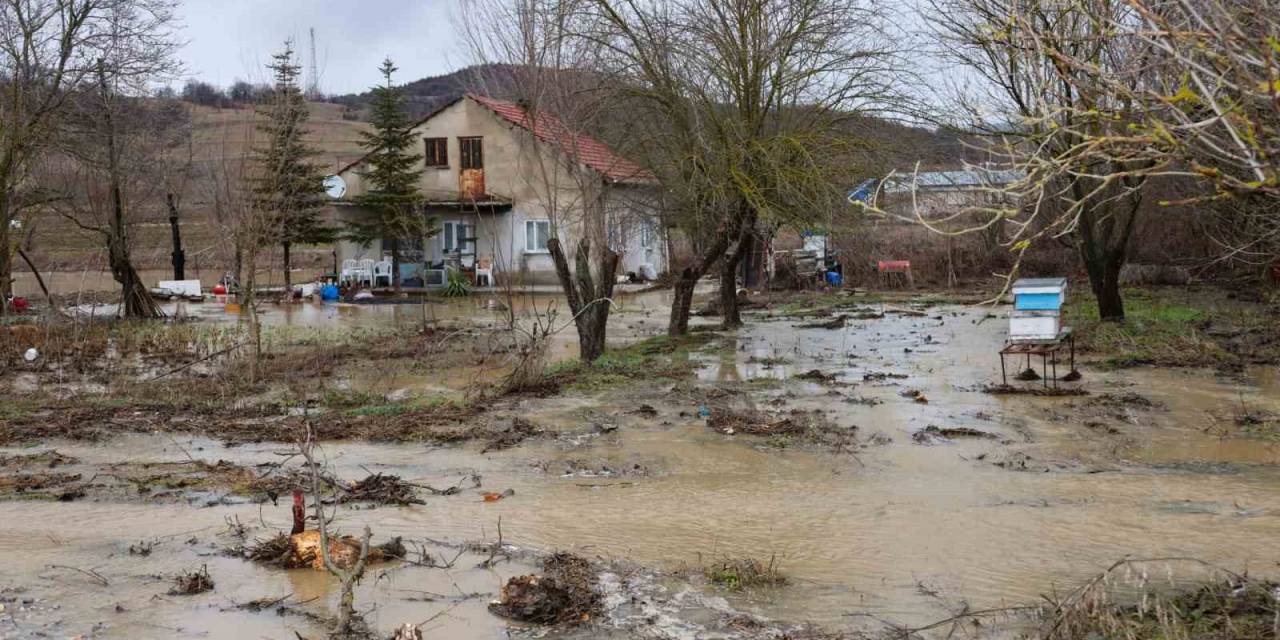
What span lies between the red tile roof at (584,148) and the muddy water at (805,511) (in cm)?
523

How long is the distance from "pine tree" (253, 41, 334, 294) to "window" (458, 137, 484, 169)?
4284 mm

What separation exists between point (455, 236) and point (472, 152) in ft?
8.68

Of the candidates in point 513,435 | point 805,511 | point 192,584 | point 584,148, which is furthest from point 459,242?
point 192,584

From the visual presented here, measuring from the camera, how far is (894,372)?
16250mm

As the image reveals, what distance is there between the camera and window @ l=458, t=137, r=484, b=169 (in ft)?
112

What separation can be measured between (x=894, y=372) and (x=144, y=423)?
392 inches

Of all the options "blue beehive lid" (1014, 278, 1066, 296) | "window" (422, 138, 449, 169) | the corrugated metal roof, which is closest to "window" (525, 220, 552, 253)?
"window" (422, 138, 449, 169)

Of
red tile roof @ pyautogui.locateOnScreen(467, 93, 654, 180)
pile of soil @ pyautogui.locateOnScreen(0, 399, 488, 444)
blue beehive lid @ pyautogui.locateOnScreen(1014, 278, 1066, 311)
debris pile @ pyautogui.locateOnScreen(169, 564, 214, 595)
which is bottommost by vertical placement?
debris pile @ pyautogui.locateOnScreen(169, 564, 214, 595)

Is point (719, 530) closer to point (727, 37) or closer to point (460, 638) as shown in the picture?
point (460, 638)

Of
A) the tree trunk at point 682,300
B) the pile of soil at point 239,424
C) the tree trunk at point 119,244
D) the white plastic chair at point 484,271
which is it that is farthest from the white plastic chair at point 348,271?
the pile of soil at point 239,424

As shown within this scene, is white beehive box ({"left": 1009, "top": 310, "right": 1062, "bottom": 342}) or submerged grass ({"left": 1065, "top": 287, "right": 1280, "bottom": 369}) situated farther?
submerged grass ({"left": 1065, "top": 287, "right": 1280, "bottom": 369})

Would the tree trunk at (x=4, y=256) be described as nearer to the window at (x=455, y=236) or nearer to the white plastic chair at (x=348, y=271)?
the white plastic chair at (x=348, y=271)

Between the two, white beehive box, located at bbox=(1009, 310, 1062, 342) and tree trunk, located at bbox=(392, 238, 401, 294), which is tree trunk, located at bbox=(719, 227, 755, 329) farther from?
tree trunk, located at bbox=(392, 238, 401, 294)

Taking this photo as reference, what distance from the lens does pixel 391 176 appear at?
32.0 meters
